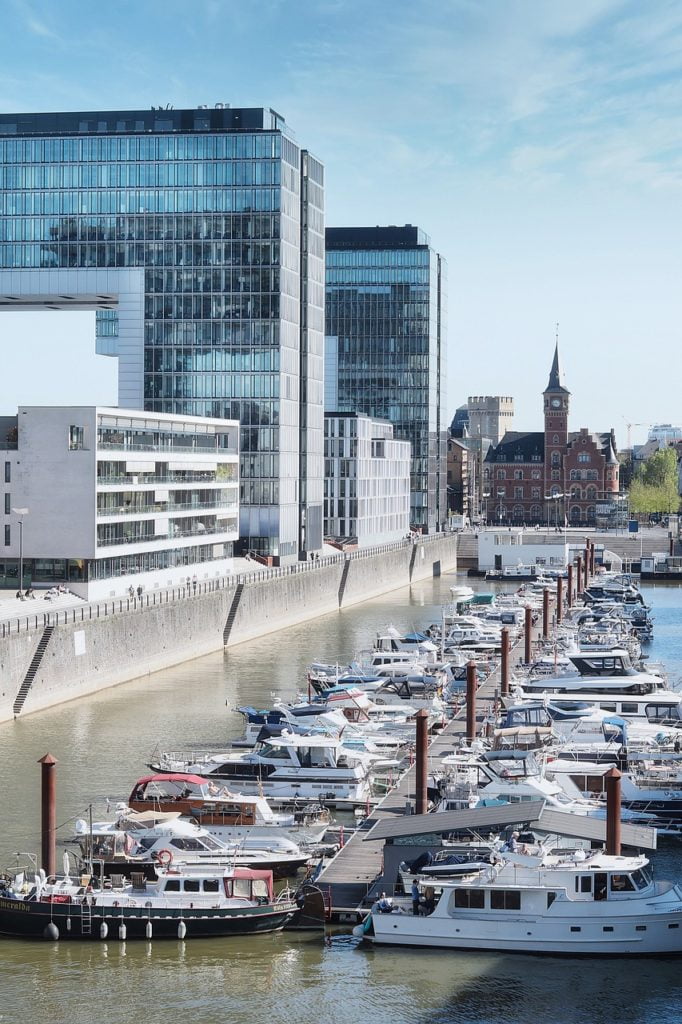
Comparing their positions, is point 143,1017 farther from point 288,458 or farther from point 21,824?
point 288,458

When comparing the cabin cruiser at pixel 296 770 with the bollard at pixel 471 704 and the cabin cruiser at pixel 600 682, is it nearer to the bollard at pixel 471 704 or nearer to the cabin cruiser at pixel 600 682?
the bollard at pixel 471 704

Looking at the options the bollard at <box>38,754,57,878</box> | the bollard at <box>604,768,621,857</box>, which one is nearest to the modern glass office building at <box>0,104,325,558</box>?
the bollard at <box>38,754,57,878</box>

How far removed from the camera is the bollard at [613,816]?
4528 cm

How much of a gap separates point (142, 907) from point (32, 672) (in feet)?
117

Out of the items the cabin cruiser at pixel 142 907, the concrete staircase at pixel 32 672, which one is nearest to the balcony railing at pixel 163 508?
the concrete staircase at pixel 32 672

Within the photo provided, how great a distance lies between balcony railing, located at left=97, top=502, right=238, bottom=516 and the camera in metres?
103

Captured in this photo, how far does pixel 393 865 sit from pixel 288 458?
104m

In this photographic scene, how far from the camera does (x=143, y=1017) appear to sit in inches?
1554

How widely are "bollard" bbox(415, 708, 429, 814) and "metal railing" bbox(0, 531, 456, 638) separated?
2935 cm

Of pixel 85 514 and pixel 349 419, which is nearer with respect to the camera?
pixel 85 514

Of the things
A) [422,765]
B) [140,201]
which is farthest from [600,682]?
[140,201]

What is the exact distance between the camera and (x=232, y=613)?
112 metres

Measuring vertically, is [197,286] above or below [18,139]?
below

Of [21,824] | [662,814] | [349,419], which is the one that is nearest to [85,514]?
[21,824]
